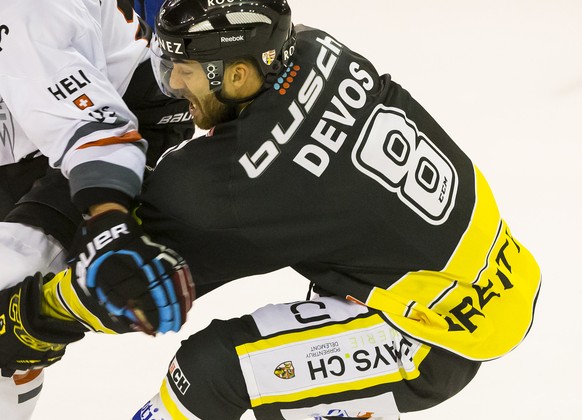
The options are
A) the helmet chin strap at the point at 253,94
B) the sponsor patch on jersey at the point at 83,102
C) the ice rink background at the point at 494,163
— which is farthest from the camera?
the ice rink background at the point at 494,163

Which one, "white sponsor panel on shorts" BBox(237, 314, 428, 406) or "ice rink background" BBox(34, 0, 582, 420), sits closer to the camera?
"white sponsor panel on shorts" BBox(237, 314, 428, 406)

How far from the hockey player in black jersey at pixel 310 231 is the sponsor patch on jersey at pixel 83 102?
162mm

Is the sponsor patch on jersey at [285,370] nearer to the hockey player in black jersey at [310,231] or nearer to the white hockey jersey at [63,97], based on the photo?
the hockey player in black jersey at [310,231]

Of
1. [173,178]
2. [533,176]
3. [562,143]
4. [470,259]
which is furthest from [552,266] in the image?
[173,178]

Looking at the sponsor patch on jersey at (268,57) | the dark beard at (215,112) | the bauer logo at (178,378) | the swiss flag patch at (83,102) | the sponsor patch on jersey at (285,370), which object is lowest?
the bauer logo at (178,378)

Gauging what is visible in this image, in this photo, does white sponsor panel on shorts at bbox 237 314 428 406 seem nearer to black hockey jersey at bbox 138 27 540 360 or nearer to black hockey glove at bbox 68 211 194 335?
black hockey jersey at bbox 138 27 540 360

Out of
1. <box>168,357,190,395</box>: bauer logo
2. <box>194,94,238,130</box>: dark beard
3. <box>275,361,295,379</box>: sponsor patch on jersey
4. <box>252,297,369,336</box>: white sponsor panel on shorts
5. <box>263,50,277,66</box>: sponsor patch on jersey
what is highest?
<box>263,50,277,66</box>: sponsor patch on jersey

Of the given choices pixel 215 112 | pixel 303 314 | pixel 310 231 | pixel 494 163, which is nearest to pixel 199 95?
pixel 215 112

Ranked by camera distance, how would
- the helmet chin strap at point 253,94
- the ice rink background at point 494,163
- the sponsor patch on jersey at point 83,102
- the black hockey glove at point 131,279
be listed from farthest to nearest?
the ice rink background at point 494,163
the sponsor patch on jersey at point 83,102
the helmet chin strap at point 253,94
the black hockey glove at point 131,279

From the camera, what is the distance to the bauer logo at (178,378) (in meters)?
1.52

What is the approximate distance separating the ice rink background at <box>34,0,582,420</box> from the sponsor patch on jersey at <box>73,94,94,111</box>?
801 mm

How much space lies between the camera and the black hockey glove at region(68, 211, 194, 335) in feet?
4.72

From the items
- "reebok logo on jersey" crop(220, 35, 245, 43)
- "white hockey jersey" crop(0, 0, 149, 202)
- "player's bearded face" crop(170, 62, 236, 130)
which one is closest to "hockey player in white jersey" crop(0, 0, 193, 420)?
"white hockey jersey" crop(0, 0, 149, 202)

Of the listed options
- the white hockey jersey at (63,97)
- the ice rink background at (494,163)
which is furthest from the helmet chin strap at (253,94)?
the ice rink background at (494,163)
